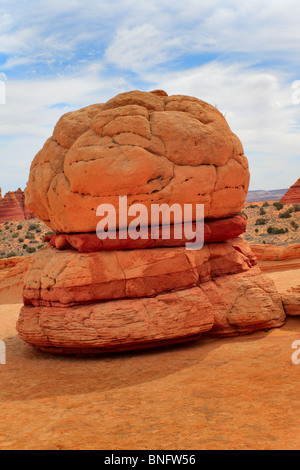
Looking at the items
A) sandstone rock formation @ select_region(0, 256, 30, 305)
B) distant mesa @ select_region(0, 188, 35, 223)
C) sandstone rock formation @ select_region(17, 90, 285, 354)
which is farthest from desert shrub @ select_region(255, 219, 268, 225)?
distant mesa @ select_region(0, 188, 35, 223)

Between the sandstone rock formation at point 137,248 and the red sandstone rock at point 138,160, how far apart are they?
2 cm

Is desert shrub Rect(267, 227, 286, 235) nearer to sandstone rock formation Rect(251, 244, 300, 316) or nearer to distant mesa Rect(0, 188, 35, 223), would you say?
sandstone rock formation Rect(251, 244, 300, 316)

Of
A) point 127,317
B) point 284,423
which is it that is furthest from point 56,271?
point 284,423

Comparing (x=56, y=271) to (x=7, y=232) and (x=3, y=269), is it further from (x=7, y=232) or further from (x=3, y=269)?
(x=7, y=232)

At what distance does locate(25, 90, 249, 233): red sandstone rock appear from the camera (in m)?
7.25

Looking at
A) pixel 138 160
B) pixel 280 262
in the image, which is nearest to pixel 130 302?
pixel 138 160

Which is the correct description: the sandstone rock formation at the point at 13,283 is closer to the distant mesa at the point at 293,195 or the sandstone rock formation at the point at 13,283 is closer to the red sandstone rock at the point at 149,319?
the red sandstone rock at the point at 149,319

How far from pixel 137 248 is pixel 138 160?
1.76m

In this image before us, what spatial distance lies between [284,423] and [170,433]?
1.17 metres

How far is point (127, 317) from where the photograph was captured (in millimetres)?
6969

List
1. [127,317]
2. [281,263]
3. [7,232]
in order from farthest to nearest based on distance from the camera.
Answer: [7,232], [281,263], [127,317]

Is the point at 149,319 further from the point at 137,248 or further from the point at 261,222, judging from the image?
the point at 261,222

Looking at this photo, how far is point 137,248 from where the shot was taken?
25.1 feet
